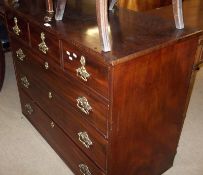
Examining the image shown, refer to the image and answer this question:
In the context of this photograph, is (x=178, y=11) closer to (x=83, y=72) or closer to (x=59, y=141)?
(x=83, y=72)

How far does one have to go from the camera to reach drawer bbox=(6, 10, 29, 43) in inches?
57.7

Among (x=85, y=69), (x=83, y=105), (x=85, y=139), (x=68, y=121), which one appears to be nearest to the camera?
(x=85, y=69)

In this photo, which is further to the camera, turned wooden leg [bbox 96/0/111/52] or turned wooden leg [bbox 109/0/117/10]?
turned wooden leg [bbox 109/0/117/10]

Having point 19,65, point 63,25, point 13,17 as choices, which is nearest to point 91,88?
point 63,25

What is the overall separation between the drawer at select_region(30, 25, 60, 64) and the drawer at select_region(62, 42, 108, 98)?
0.08 metres

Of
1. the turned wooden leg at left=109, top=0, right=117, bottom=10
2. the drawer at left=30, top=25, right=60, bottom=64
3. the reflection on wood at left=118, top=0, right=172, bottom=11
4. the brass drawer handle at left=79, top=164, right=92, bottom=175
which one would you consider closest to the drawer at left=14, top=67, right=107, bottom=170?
the brass drawer handle at left=79, top=164, right=92, bottom=175

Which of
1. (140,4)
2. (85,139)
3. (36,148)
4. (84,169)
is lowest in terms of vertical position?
(36,148)

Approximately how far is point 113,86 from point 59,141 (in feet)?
2.58

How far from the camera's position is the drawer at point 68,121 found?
121cm

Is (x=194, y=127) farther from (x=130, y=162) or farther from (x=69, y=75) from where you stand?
(x=69, y=75)

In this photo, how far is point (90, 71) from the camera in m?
1.04

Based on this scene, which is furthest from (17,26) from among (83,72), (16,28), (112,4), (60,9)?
(83,72)

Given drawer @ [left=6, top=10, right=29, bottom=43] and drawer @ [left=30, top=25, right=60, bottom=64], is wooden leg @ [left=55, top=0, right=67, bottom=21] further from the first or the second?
drawer @ [left=6, top=10, right=29, bottom=43]

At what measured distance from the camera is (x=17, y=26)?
1546 millimetres
